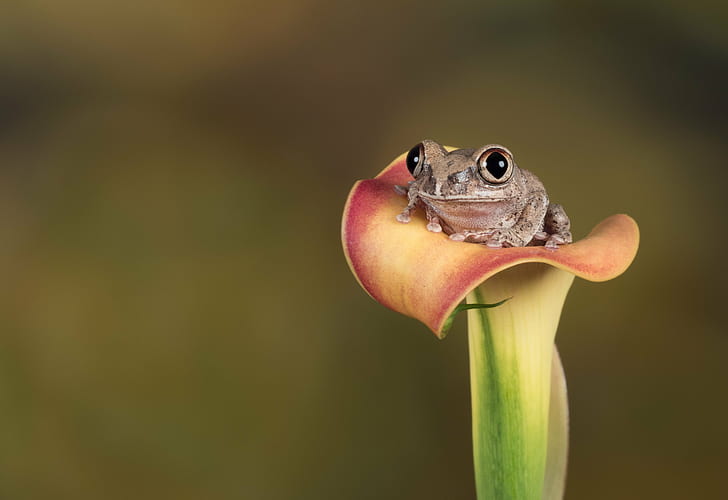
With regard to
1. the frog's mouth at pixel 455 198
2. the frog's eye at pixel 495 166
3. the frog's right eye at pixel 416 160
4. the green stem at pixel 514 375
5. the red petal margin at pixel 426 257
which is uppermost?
the frog's right eye at pixel 416 160

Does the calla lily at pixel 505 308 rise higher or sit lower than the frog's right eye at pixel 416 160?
lower

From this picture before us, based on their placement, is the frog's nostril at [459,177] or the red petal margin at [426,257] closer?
the red petal margin at [426,257]

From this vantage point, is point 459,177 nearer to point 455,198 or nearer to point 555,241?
point 455,198

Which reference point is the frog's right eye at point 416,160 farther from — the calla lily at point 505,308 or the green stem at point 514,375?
the green stem at point 514,375

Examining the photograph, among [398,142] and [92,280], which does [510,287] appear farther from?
[92,280]

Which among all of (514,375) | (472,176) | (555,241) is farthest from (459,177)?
(514,375)

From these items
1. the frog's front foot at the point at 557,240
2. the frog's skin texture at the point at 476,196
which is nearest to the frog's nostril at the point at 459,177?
the frog's skin texture at the point at 476,196

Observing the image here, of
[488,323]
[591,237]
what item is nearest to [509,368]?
[488,323]

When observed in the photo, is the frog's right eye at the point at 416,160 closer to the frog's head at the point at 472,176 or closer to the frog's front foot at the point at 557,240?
the frog's head at the point at 472,176
